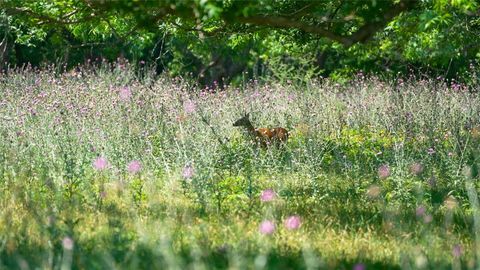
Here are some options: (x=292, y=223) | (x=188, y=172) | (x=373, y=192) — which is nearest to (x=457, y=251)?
(x=292, y=223)

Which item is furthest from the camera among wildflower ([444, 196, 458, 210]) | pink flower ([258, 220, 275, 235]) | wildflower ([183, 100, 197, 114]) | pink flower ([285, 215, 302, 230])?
wildflower ([183, 100, 197, 114])

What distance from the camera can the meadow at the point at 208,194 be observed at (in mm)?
4750

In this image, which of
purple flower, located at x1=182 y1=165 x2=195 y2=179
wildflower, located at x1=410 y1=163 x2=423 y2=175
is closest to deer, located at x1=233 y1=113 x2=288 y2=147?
wildflower, located at x1=410 y1=163 x2=423 y2=175

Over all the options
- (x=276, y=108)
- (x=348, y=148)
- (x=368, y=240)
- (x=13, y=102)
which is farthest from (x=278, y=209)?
(x=276, y=108)

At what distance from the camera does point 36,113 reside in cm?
823

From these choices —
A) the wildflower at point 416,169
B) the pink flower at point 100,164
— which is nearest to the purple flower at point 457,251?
the wildflower at point 416,169

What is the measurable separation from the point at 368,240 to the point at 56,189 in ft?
6.91

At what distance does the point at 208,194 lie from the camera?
638 cm

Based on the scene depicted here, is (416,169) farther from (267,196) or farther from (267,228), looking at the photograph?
(267,228)

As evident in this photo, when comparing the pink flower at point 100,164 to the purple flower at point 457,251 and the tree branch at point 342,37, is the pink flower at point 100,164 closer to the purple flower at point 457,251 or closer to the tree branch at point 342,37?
the tree branch at point 342,37

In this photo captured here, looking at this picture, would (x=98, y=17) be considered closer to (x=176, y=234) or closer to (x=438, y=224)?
(x=176, y=234)

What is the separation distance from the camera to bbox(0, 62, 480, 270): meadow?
15.6 feet

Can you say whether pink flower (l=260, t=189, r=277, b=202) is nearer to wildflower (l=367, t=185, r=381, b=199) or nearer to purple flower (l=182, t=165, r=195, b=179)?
purple flower (l=182, t=165, r=195, b=179)

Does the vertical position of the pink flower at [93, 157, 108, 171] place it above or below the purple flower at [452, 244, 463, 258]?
above
